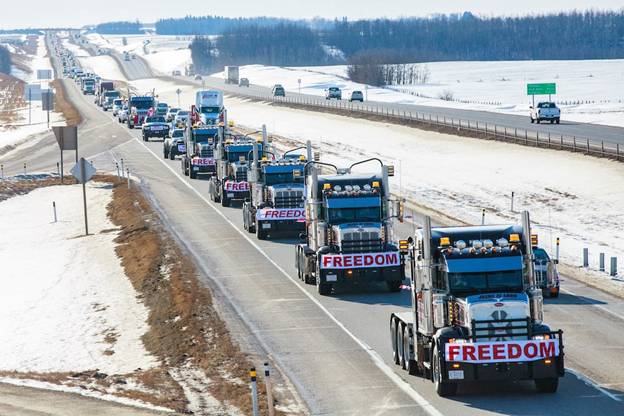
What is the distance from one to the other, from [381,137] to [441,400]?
77758 millimetres

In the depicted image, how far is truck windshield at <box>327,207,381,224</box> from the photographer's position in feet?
116

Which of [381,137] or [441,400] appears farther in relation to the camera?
[381,137]

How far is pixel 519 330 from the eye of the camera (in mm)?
22219

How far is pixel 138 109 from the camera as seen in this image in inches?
4668

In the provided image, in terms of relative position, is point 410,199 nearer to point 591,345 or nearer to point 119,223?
point 119,223

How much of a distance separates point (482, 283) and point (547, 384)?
2.15m

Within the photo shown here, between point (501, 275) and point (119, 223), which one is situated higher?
point (501, 275)

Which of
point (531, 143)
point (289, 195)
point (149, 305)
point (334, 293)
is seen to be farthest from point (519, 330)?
point (531, 143)

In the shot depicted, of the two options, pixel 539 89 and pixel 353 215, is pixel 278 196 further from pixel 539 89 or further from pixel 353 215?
pixel 539 89

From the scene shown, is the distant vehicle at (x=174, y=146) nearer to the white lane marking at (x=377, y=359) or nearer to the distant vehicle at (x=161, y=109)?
the distant vehicle at (x=161, y=109)

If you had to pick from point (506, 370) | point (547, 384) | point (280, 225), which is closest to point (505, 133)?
point (280, 225)

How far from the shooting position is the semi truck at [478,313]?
22016 millimetres

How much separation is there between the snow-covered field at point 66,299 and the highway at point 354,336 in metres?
2.93

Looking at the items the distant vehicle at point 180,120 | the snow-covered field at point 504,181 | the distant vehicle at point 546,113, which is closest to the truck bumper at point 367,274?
the snow-covered field at point 504,181
